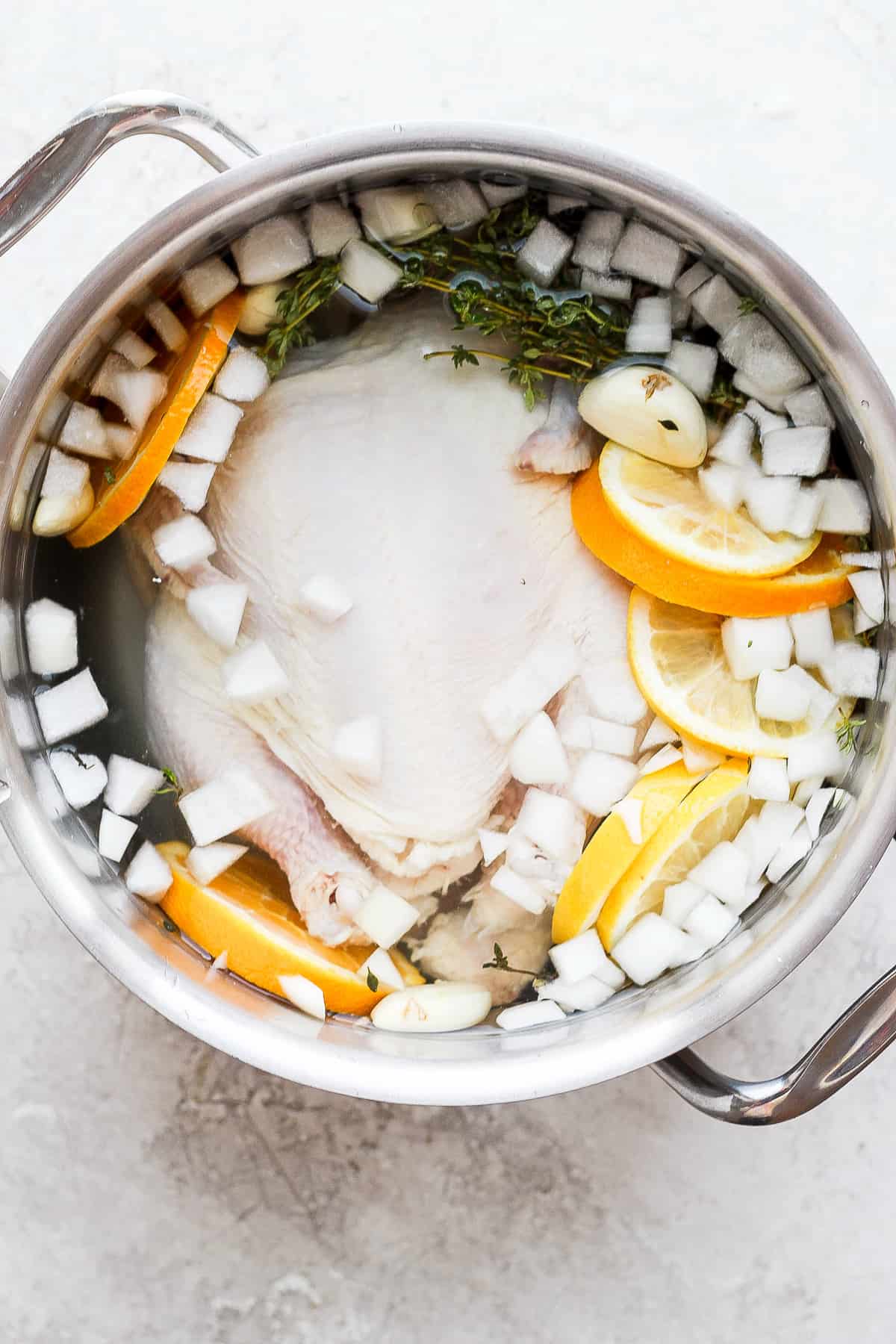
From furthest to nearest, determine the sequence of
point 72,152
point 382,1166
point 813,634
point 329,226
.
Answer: point 382,1166 → point 813,634 → point 329,226 → point 72,152

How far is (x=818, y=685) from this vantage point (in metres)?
1.00

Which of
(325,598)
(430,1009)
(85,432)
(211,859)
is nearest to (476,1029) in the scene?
(430,1009)

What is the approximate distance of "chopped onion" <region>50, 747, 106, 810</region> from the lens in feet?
3.23

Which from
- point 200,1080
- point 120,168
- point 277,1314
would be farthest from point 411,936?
point 120,168

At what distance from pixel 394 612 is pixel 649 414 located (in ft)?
0.93

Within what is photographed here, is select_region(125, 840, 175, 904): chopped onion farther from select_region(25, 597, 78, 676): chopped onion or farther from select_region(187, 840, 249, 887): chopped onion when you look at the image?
select_region(25, 597, 78, 676): chopped onion

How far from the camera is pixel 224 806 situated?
1050 mm

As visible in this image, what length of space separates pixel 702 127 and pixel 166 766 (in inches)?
30.8

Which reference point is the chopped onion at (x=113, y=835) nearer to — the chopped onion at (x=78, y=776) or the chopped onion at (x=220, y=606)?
the chopped onion at (x=78, y=776)

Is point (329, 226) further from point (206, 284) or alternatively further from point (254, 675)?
point (254, 675)

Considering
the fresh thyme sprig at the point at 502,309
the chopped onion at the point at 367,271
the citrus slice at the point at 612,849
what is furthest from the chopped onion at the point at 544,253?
the citrus slice at the point at 612,849

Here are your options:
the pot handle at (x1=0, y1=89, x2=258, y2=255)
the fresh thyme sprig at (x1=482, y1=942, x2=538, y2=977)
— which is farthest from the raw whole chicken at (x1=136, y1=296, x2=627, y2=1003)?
the pot handle at (x1=0, y1=89, x2=258, y2=255)

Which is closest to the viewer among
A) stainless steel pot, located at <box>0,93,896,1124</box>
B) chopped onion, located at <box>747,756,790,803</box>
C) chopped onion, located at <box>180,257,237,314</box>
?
stainless steel pot, located at <box>0,93,896,1124</box>

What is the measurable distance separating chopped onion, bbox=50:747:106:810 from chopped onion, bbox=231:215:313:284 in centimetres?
41
